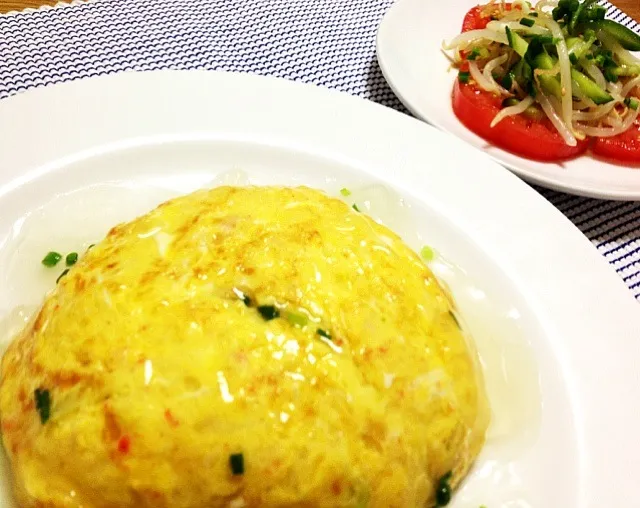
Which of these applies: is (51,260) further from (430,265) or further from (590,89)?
(590,89)

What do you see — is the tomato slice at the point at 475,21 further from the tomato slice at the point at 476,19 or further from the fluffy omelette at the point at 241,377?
the fluffy omelette at the point at 241,377

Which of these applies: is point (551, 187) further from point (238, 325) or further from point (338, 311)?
point (238, 325)


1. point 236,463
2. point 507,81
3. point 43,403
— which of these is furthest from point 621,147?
point 43,403

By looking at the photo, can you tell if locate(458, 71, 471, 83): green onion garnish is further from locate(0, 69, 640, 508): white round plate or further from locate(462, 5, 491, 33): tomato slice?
locate(0, 69, 640, 508): white round plate

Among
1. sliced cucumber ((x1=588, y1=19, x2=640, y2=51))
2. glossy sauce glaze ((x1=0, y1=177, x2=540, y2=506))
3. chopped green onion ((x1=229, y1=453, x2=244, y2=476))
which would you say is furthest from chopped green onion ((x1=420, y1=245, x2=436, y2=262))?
sliced cucumber ((x1=588, y1=19, x2=640, y2=51))

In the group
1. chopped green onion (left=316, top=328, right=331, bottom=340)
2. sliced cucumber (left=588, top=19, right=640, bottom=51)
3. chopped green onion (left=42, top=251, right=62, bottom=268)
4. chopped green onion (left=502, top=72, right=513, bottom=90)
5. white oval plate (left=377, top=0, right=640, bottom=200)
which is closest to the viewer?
chopped green onion (left=316, top=328, right=331, bottom=340)

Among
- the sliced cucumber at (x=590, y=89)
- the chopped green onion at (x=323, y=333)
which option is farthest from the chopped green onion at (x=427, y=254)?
the sliced cucumber at (x=590, y=89)
